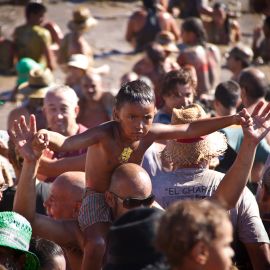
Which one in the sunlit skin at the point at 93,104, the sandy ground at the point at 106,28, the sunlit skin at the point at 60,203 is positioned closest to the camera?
the sunlit skin at the point at 60,203

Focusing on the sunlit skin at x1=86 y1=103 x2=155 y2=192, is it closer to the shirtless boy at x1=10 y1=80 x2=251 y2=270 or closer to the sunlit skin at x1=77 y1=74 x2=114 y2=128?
the shirtless boy at x1=10 y1=80 x2=251 y2=270

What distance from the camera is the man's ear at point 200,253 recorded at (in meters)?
2.81

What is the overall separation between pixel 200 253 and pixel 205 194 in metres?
1.57

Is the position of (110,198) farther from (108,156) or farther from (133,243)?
(133,243)

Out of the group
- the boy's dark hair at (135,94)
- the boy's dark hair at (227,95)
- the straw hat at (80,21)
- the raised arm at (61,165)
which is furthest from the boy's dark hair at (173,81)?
the straw hat at (80,21)

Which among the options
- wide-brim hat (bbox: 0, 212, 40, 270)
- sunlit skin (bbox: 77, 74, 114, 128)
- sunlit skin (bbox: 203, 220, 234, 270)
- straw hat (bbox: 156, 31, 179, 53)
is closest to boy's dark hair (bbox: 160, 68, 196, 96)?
sunlit skin (bbox: 77, 74, 114, 128)

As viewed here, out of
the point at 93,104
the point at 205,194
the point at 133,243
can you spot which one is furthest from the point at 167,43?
the point at 133,243

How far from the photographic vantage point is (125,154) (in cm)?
459

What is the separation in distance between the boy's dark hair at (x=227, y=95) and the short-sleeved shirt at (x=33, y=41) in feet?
18.1

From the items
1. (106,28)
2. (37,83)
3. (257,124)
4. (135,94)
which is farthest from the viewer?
(106,28)

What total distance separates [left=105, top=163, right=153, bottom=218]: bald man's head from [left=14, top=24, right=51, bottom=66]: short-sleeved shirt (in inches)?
345

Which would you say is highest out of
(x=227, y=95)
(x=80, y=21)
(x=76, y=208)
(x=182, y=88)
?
(x=76, y=208)

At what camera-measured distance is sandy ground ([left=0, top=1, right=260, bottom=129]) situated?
14414 mm

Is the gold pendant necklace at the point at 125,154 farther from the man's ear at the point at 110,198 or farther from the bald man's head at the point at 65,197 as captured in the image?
the man's ear at the point at 110,198
